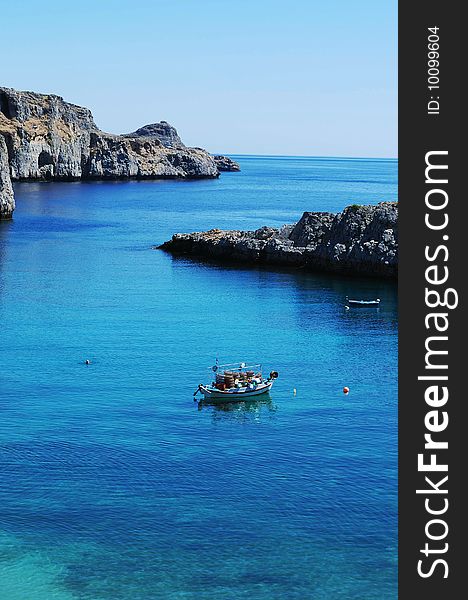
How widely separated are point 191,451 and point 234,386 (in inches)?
451

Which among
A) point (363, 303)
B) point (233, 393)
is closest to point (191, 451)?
point (233, 393)

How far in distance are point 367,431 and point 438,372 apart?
34.9 meters

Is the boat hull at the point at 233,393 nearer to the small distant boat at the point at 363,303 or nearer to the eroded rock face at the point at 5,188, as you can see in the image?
the small distant boat at the point at 363,303

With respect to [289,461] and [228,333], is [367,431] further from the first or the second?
[228,333]

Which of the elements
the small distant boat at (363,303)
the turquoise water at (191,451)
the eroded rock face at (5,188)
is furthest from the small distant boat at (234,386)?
the eroded rock face at (5,188)

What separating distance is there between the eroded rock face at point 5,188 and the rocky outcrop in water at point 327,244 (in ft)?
146

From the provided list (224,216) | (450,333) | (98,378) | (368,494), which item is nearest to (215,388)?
(98,378)

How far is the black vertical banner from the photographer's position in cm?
2005

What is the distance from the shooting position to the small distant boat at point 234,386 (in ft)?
199

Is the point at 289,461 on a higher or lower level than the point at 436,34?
lower

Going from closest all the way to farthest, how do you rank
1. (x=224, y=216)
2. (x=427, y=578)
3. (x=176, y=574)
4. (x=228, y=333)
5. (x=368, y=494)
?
(x=427, y=578) → (x=176, y=574) → (x=368, y=494) → (x=228, y=333) → (x=224, y=216)

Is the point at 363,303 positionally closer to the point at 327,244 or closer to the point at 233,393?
the point at 327,244

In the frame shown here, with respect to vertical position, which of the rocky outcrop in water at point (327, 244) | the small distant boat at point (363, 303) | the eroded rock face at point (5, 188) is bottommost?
the small distant boat at point (363, 303)

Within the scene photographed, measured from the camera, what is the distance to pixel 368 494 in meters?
44.9
